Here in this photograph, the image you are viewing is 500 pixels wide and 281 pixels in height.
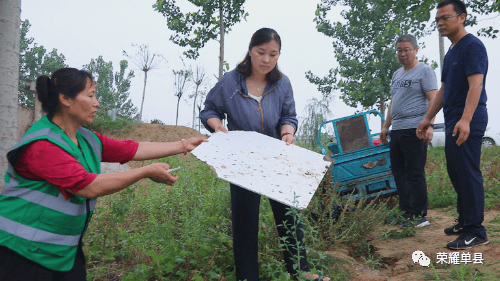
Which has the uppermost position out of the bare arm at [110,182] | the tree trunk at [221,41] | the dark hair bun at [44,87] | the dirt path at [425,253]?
the tree trunk at [221,41]

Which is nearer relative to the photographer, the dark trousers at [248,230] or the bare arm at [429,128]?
the dark trousers at [248,230]

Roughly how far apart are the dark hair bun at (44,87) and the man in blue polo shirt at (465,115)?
2796mm

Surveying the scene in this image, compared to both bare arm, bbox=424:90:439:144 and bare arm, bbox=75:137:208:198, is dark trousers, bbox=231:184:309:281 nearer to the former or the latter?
bare arm, bbox=75:137:208:198

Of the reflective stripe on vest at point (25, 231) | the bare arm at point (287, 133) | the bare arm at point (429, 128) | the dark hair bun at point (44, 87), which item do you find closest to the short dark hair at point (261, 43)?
the bare arm at point (287, 133)

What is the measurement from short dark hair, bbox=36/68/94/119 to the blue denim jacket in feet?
2.66

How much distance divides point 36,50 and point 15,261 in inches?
1777

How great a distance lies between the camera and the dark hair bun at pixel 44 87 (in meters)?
1.56

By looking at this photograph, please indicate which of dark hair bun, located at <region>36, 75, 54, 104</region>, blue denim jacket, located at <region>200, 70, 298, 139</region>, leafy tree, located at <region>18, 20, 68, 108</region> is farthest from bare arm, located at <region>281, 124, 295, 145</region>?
leafy tree, located at <region>18, 20, 68, 108</region>

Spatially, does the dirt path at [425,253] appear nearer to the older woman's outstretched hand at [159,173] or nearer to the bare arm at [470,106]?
the bare arm at [470,106]

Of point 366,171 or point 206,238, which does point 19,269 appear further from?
point 366,171

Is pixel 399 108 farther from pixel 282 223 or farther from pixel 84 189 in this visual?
pixel 84 189

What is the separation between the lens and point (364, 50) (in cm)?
1599

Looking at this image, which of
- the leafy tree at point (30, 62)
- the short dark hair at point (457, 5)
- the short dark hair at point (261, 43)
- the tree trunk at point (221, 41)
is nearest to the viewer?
the short dark hair at point (261, 43)

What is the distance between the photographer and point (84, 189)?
4.88 feet
